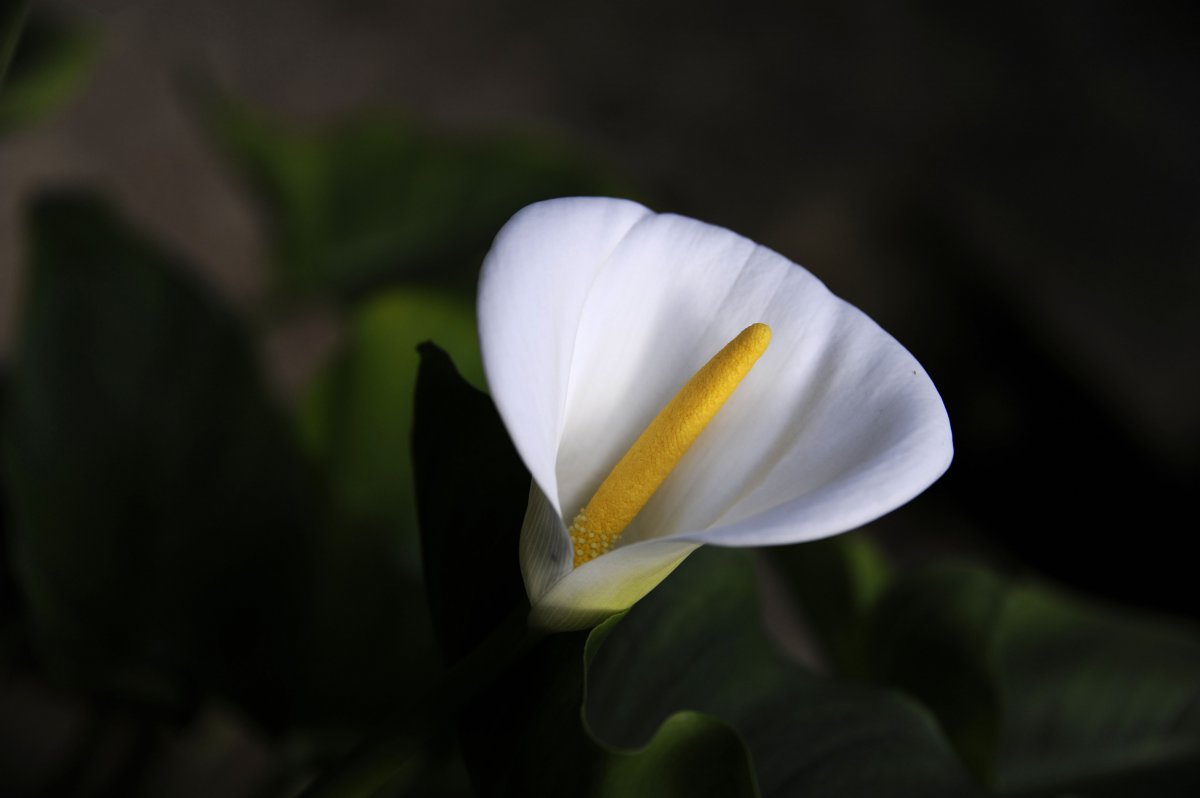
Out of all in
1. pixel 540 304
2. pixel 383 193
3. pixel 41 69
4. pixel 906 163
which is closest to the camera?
A: pixel 540 304

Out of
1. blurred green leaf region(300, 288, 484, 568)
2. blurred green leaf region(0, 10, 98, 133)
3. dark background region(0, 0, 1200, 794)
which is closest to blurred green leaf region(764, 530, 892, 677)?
blurred green leaf region(300, 288, 484, 568)

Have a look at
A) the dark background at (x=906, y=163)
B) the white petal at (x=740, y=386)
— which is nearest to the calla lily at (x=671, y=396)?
the white petal at (x=740, y=386)

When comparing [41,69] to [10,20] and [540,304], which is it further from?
[540,304]

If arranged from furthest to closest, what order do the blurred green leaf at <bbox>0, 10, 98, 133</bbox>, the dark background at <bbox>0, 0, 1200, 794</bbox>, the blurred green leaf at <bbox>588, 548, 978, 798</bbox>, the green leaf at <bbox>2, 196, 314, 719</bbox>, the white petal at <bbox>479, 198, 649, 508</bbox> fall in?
the dark background at <bbox>0, 0, 1200, 794</bbox>, the blurred green leaf at <bbox>0, 10, 98, 133</bbox>, the green leaf at <bbox>2, 196, 314, 719</bbox>, the blurred green leaf at <bbox>588, 548, 978, 798</bbox>, the white petal at <bbox>479, 198, 649, 508</bbox>

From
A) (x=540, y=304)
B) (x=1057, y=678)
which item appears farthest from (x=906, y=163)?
(x=540, y=304)

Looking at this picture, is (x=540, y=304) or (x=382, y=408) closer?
(x=540, y=304)

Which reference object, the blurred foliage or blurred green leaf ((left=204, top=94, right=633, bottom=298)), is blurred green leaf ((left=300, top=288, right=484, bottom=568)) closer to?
the blurred foliage

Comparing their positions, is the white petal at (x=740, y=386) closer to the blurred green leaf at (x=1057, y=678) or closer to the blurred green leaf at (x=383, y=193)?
the blurred green leaf at (x=1057, y=678)
